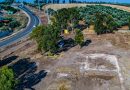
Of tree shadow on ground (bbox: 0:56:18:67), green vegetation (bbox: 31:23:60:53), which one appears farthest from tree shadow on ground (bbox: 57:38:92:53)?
tree shadow on ground (bbox: 0:56:18:67)

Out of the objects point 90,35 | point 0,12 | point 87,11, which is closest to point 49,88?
point 90,35

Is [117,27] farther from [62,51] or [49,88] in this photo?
[49,88]

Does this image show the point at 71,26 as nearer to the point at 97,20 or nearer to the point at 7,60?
the point at 97,20

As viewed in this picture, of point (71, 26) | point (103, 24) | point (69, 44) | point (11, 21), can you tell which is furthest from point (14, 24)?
point (103, 24)

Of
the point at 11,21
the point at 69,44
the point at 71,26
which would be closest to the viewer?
the point at 69,44

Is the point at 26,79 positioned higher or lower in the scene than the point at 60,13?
lower

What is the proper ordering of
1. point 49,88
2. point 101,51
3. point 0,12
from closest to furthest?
point 49,88
point 101,51
point 0,12

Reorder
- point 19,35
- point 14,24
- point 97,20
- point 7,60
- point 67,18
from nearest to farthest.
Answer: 1. point 7,60
2. point 97,20
3. point 67,18
4. point 19,35
5. point 14,24
